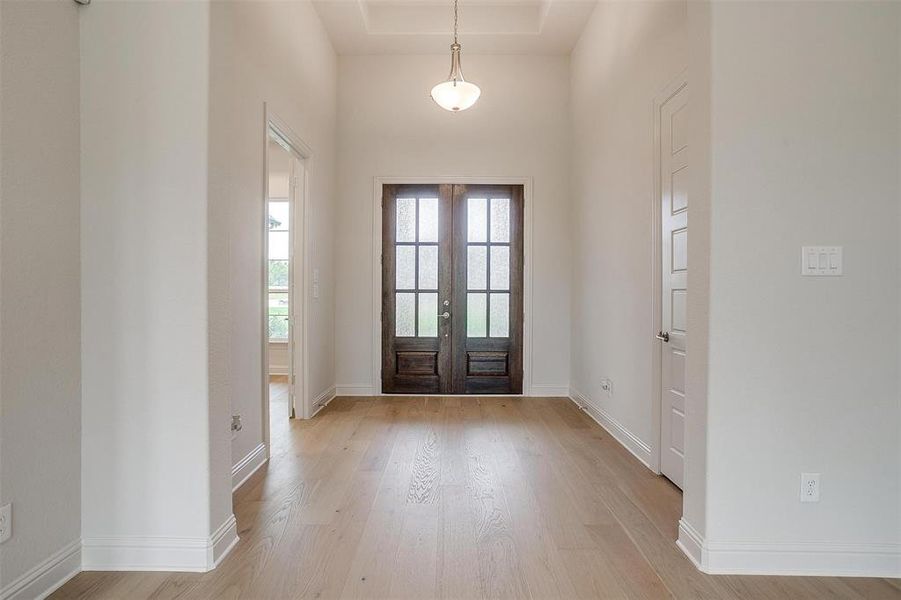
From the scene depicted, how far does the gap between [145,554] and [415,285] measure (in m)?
3.59

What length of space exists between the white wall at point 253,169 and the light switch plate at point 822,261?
2.30 m

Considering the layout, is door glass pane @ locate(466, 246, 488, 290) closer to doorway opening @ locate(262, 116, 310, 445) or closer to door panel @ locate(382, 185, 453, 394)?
door panel @ locate(382, 185, 453, 394)

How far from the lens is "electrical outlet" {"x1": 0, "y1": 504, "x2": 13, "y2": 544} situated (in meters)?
1.61

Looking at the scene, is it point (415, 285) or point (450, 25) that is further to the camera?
point (415, 285)

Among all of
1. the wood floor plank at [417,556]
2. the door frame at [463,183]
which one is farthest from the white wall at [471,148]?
the wood floor plank at [417,556]

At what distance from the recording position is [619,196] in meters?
3.77

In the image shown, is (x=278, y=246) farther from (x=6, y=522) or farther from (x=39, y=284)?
(x=6, y=522)

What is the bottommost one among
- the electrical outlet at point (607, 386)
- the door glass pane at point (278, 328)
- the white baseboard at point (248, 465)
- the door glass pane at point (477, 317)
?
the white baseboard at point (248, 465)

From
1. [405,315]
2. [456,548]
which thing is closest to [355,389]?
[405,315]

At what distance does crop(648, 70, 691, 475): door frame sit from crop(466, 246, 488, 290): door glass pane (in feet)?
7.55

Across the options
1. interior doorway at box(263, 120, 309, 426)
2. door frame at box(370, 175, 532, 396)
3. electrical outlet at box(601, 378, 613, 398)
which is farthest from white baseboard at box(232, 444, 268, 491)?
electrical outlet at box(601, 378, 613, 398)

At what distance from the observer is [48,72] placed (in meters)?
1.80

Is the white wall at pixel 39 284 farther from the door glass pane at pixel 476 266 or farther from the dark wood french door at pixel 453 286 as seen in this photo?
the door glass pane at pixel 476 266

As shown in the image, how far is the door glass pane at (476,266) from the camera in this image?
17.3ft
